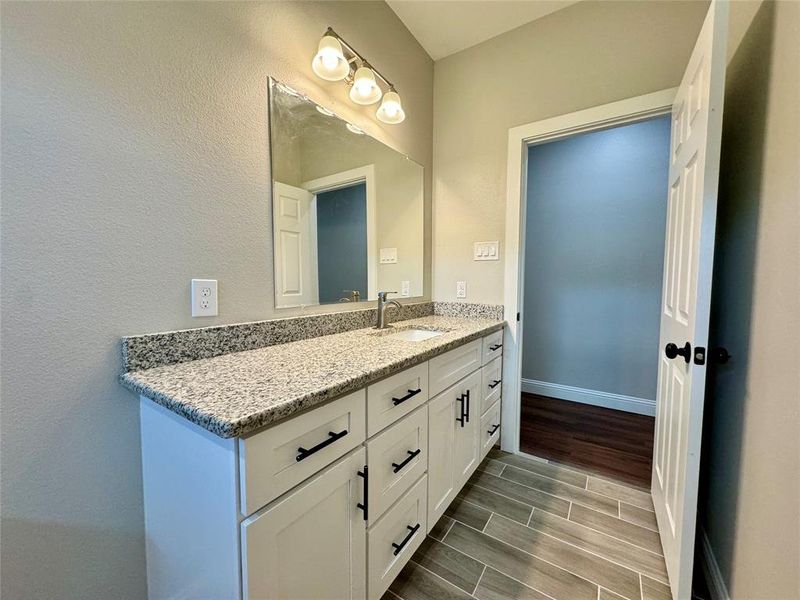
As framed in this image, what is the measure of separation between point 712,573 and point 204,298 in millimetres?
2031

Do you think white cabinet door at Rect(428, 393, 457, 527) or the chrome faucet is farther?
the chrome faucet

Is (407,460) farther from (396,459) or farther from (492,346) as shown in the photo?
(492,346)

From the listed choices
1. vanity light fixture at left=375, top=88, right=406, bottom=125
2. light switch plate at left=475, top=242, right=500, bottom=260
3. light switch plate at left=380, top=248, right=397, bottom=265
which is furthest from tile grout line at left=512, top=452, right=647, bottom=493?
vanity light fixture at left=375, top=88, right=406, bottom=125

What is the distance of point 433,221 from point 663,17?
4.90 feet

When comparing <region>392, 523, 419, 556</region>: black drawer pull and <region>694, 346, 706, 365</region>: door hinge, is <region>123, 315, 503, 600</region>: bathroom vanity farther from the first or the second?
<region>694, 346, 706, 365</region>: door hinge

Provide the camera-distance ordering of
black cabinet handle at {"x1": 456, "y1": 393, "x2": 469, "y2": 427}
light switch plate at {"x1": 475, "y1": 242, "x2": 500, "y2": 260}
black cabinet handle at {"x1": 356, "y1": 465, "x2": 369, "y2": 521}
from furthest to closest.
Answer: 1. light switch plate at {"x1": 475, "y1": 242, "x2": 500, "y2": 260}
2. black cabinet handle at {"x1": 456, "y1": 393, "x2": 469, "y2": 427}
3. black cabinet handle at {"x1": 356, "y1": 465, "x2": 369, "y2": 521}

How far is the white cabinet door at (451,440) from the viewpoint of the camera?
1.27m

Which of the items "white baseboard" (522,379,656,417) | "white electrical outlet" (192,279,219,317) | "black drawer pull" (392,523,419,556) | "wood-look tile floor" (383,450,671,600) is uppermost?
"white electrical outlet" (192,279,219,317)

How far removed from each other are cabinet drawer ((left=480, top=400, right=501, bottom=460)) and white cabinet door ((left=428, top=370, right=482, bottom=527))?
0.28 ft

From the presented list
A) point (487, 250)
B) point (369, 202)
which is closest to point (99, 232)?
point (369, 202)

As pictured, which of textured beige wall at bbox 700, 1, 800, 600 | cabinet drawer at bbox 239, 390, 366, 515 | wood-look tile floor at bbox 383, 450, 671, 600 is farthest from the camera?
wood-look tile floor at bbox 383, 450, 671, 600

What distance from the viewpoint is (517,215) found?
6.29ft

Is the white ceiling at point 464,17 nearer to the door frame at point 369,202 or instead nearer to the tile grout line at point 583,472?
the door frame at point 369,202

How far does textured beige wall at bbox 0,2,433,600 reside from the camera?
727 mm
